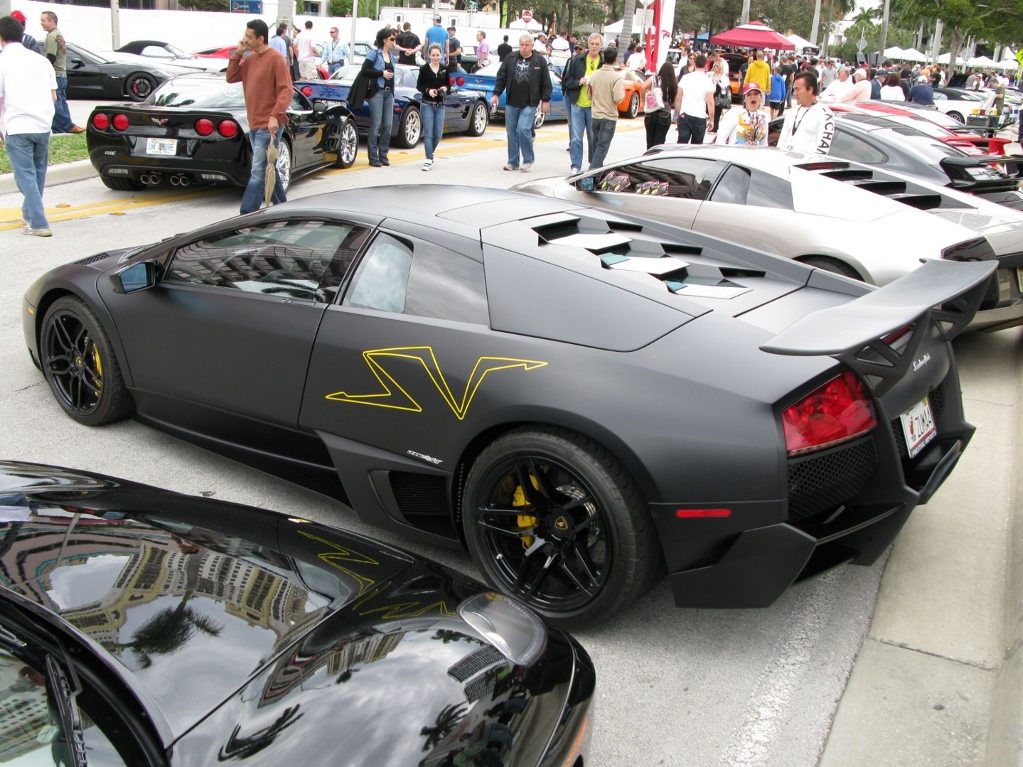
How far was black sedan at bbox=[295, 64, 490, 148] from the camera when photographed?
49.7 ft

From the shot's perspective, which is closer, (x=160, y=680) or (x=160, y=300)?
(x=160, y=680)

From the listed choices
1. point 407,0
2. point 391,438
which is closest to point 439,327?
point 391,438

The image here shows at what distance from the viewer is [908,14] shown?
54281 millimetres

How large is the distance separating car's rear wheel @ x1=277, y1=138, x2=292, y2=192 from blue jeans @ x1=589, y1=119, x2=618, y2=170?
434 cm

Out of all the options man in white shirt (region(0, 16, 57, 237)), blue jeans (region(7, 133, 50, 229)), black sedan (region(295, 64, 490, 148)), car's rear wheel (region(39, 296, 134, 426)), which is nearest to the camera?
car's rear wheel (region(39, 296, 134, 426))

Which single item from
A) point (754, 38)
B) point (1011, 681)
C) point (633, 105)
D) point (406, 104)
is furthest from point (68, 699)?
point (754, 38)

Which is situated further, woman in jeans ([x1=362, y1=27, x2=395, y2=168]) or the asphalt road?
woman in jeans ([x1=362, y1=27, x2=395, y2=168])

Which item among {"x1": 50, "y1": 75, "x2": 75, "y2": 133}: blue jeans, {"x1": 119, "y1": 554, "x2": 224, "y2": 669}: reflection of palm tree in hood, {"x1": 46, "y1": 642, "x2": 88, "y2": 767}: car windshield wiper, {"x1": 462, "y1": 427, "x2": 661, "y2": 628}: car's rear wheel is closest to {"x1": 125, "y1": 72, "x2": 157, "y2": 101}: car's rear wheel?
{"x1": 50, "y1": 75, "x2": 75, "y2": 133}: blue jeans

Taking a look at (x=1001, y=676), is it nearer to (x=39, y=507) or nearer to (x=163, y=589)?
(x=163, y=589)

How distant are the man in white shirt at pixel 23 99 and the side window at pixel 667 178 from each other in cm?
489

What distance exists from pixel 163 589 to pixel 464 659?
27.4 inches

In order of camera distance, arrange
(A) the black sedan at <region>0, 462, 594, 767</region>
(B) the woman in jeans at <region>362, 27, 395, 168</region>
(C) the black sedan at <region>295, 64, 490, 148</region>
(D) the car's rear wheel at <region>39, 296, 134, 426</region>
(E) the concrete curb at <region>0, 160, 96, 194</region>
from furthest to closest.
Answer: (C) the black sedan at <region>295, 64, 490, 148</region>
(B) the woman in jeans at <region>362, 27, 395, 168</region>
(E) the concrete curb at <region>0, 160, 96, 194</region>
(D) the car's rear wheel at <region>39, 296, 134, 426</region>
(A) the black sedan at <region>0, 462, 594, 767</region>

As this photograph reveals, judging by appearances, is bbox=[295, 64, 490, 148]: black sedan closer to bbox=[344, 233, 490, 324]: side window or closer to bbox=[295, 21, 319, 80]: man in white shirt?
bbox=[295, 21, 319, 80]: man in white shirt

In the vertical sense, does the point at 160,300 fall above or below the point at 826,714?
above
